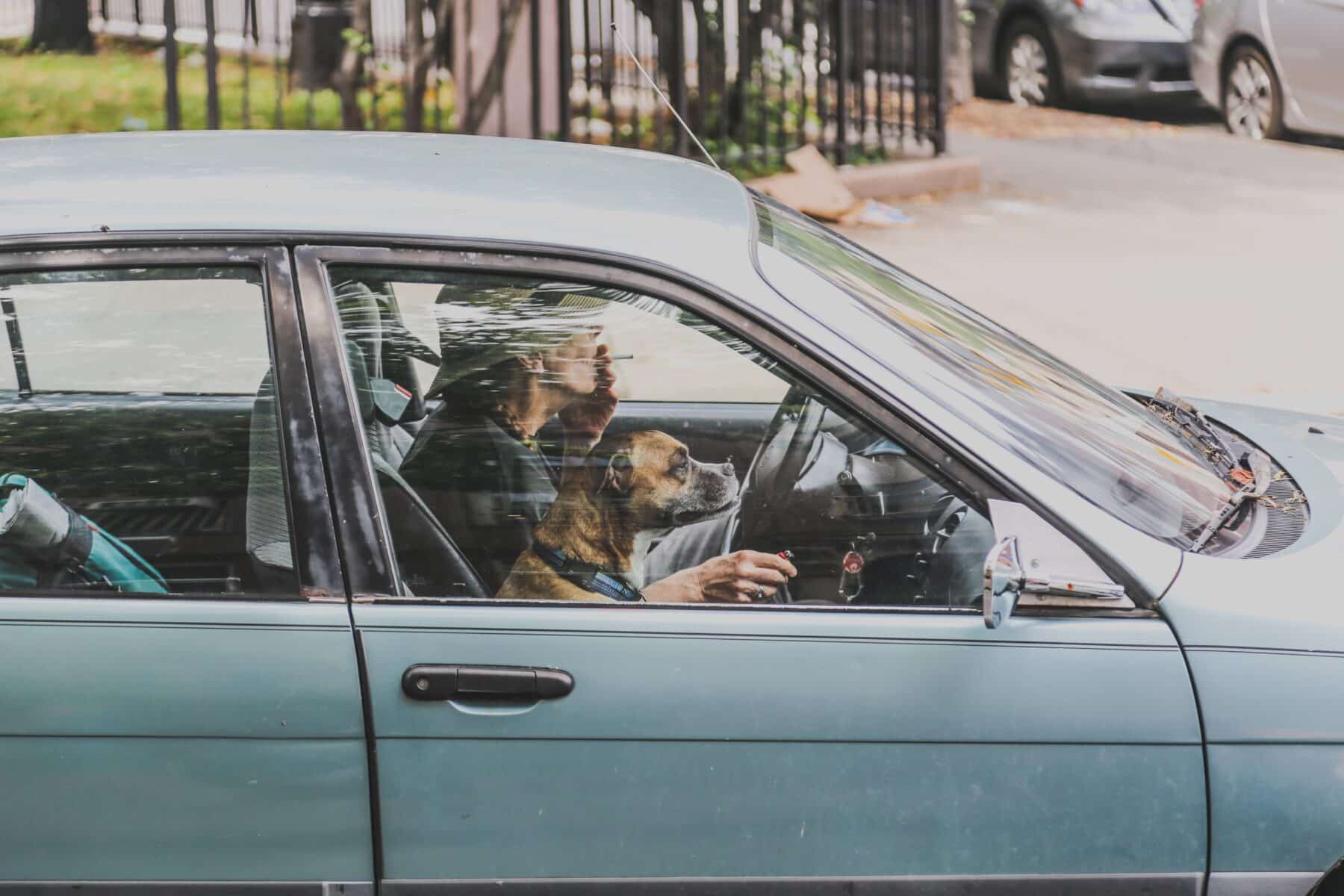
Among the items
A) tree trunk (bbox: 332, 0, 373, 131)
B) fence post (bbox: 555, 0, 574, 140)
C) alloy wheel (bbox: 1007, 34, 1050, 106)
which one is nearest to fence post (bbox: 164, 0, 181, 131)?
tree trunk (bbox: 332, 0, 373, 131)

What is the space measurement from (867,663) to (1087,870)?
1.48ft

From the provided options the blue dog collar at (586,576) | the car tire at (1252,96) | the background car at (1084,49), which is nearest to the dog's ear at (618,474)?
the blue dog collar at (586,576)

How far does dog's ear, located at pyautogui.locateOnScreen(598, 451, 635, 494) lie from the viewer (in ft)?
8.58

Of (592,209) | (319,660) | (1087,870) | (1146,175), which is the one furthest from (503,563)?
(1146,175)

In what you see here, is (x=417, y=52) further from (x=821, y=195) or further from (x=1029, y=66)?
(x=1029, y=66)

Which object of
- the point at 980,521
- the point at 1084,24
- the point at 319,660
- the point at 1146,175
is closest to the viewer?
the point at 319,660

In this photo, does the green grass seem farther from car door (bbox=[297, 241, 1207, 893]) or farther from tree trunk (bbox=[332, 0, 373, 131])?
car door (bbox=[297, 241, 1207, 893])

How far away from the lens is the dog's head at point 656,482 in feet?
8.60

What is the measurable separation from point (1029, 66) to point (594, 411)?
1514 centimetres

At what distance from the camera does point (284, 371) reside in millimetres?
2439

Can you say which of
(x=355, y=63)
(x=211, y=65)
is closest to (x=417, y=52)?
(x=355, y=63)

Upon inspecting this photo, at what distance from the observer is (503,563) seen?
2.54 metres

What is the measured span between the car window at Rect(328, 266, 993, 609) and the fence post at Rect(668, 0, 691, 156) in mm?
8770

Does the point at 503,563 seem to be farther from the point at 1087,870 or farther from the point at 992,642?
the point at 1087,870
